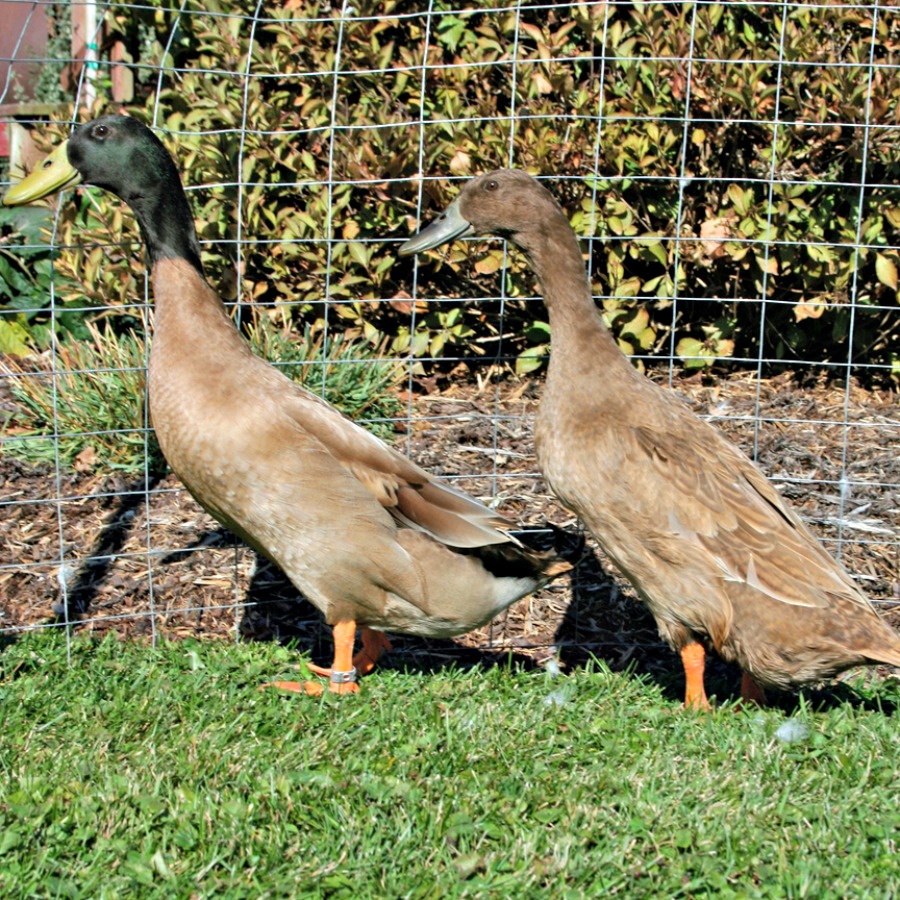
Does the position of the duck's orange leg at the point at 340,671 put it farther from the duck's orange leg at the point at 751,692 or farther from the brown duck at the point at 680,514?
the duck's orange leg at the point at 751,692

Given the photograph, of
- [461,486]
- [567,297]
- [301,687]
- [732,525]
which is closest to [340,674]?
[301,687]

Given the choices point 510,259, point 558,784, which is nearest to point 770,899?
point 558,784

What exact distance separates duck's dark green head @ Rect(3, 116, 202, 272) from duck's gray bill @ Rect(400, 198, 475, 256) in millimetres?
826

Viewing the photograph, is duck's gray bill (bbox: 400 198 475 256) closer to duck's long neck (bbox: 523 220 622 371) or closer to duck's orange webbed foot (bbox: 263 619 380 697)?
duck's long neck (bbox: 523 220 622 371)

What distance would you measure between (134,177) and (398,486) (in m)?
1.48

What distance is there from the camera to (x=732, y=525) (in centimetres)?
434

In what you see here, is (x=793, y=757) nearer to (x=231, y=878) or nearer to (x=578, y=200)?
(x=231, y=878)

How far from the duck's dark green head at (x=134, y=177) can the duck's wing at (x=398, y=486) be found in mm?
742

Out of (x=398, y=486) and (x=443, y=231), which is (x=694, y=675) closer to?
(x=398, y=486)

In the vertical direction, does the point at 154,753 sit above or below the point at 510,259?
below

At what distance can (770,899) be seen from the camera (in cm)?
316

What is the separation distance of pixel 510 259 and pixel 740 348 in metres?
1.59

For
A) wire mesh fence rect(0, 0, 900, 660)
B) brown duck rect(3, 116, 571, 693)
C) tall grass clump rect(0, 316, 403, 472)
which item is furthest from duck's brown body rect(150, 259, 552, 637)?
tall grass clump rect(0, 316, 403, 472)

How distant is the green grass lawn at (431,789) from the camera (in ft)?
10.6
